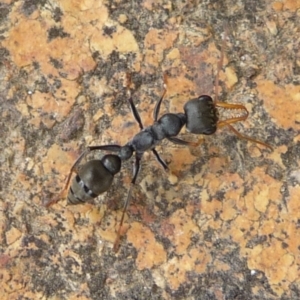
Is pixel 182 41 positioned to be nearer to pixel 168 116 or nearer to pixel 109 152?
pixel 168 116

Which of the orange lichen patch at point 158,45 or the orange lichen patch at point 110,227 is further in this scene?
the orange lichen patch at point 158,45

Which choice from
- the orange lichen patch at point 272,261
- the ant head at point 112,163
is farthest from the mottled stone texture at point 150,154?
the ant head at point 112,163

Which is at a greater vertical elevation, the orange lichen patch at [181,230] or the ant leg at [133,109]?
the ant leg at [133,109]

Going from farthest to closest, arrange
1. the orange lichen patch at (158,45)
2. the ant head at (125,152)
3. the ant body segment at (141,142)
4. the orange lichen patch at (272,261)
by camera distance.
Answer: the orange lichen patch at (158,45) → the ant head at (125,152) → the ant body segment at (141,142) → the orange lichen patch at (272,261)

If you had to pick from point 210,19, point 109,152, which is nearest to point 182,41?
point 210,19

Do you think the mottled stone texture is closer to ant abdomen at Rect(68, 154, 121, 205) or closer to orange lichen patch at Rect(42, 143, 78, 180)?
orange lichen patch at Rect(42, 143, 78, 180)

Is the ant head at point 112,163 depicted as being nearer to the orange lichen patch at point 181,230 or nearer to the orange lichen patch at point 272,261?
the orange lichen patch at point 181,230

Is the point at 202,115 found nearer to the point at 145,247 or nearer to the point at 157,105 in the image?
the point at 157,105
